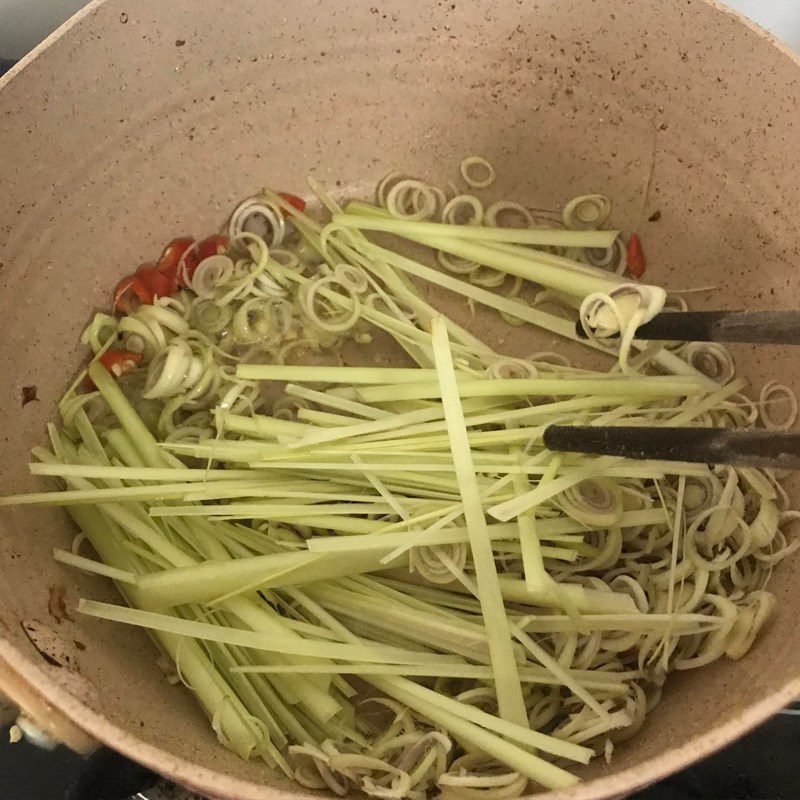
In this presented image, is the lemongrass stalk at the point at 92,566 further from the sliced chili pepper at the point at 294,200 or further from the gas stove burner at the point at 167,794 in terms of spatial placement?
the sliced chili pepper at the point at 294,200

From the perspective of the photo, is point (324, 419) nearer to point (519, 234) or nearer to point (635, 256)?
point (519, 234)

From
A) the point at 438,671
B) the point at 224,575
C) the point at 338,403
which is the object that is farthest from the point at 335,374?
the point at 438,671

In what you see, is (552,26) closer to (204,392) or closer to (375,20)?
(375,20)

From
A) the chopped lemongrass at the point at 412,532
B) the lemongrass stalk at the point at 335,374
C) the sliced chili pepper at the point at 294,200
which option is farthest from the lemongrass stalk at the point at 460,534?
the sliced chili pepper at the point at 294,200

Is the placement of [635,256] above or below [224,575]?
above

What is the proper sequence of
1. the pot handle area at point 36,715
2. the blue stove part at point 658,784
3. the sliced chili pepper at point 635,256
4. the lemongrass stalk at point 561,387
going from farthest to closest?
the sliced chili pepper at point 635,256 → the blue stove part at point 658,784 → the lemongrass stalk at point 561,387 → the pot handle area at point 36,715

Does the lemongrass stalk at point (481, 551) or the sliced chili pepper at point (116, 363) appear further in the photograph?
the sliced chili pepper at point (116, 363)
